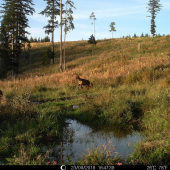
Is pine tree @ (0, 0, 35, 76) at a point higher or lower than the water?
higher

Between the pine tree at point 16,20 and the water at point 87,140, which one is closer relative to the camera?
the water at point 87,140

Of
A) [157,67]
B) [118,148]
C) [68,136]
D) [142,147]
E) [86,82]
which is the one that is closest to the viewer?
[142,147]

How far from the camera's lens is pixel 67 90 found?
37.0ft

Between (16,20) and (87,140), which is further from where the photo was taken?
(16,20)

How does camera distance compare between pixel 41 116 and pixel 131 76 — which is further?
pixel 131 76

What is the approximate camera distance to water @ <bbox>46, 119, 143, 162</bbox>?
444cm

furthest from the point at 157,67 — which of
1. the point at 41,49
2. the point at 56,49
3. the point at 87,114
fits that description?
the point at 41,49

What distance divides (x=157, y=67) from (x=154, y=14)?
5044 cm

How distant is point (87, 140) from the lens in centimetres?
516

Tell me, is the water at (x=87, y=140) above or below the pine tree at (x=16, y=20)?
below

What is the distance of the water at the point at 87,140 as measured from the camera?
4.44m

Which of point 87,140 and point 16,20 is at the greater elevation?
point 16,20

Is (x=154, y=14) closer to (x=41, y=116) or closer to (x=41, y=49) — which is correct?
(x=41, y=49)

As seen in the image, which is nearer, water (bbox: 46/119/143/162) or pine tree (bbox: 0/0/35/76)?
water (bbox: 46/119/143/162)
